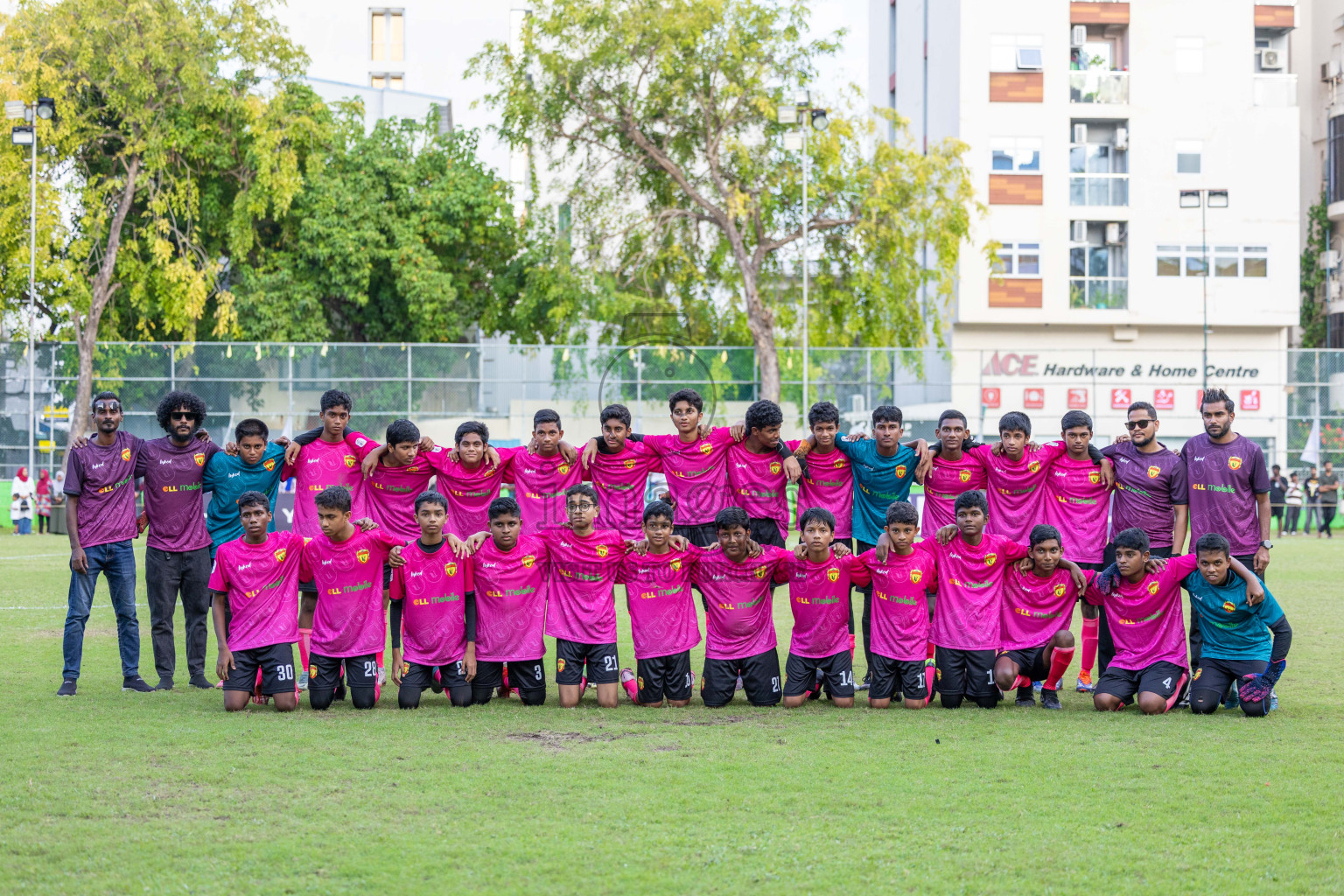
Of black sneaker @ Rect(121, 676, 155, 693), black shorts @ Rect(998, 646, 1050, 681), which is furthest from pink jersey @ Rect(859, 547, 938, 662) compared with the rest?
black sneaker @ Rect(121, 676, 155, 693)

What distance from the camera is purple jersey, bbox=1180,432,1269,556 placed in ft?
26.7

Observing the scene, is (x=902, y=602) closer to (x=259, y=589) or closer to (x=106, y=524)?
(x=259, y=589)

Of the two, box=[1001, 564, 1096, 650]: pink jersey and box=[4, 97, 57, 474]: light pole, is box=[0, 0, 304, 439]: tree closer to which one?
box=[4, 97, 57, 474]: light pole

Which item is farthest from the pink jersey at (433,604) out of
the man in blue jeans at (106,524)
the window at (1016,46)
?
the window at (1016,46)

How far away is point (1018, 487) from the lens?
8719 millimetres

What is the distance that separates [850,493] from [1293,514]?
2169cm

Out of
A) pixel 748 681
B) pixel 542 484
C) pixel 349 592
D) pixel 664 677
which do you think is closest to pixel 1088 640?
pixel 748 681

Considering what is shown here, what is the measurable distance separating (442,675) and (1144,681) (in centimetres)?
423

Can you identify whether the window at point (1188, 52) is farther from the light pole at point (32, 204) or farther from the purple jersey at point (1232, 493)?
the purple jersey at point (1232, 493)

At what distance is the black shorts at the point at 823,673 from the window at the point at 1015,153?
1091 inches

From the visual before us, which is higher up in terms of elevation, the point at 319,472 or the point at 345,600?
the point at 319,472

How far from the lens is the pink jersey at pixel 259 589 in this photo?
25.1ft

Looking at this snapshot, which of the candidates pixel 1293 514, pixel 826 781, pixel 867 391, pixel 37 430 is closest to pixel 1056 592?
pixel 826 781

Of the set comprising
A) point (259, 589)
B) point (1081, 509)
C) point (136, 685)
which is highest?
point (1081, 509)
